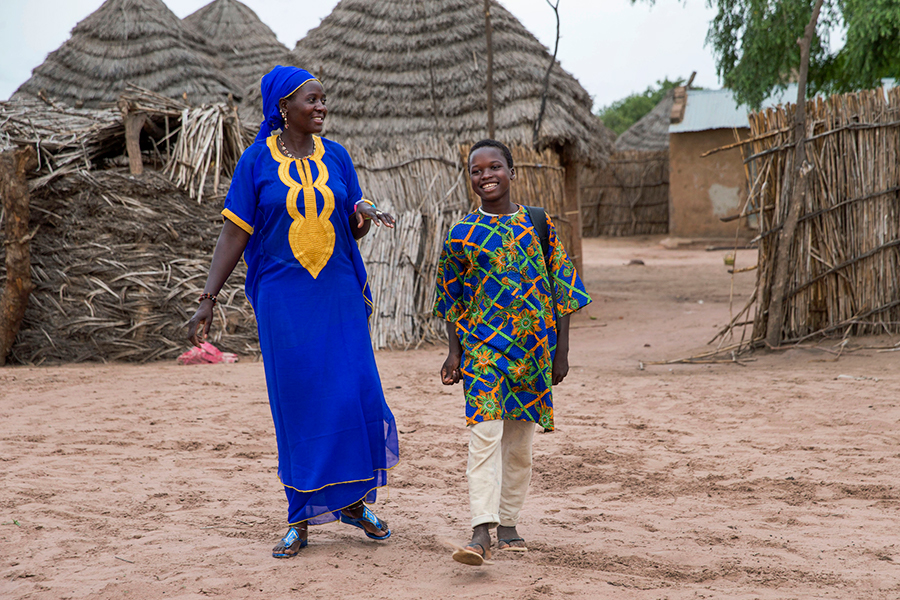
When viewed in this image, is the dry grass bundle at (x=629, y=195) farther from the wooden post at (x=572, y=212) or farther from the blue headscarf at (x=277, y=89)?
the blue headscarf at (x=277, y=89)

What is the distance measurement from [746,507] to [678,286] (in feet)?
28.0

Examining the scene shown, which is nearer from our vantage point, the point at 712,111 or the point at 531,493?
the point at 531,493

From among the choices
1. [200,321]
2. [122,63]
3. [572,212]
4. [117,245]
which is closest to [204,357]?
[117,245]

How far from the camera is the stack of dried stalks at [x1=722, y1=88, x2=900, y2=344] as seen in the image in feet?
18.8

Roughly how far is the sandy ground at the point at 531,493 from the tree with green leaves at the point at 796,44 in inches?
246

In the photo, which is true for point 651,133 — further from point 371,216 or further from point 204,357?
point 371,216

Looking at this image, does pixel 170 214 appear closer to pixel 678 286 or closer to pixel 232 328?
pixel 232 328

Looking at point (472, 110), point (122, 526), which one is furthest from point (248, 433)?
point (472, 110)

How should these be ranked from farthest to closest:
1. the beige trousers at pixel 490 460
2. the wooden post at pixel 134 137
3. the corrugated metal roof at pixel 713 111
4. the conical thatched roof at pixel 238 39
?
Result: the corrugated metal roof at pixel 713 111 < the conical thatched roof at pixel 238 39 < the wooden post at pixel 134 137 < the beige trousers at pixel 490 460

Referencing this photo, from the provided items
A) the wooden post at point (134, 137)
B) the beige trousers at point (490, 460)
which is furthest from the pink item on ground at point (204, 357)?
the beige trousers at point (490, 460)

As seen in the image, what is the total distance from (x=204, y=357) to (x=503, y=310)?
4756 millimetres

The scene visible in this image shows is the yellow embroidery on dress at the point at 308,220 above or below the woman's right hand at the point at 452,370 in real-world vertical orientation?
above

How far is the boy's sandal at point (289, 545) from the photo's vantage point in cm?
247

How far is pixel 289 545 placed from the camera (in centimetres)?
249
